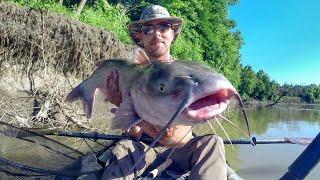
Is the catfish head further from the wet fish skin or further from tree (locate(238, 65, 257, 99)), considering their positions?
tree (locate(238, 65, 257, 99))

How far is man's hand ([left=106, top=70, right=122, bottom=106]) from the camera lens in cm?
362

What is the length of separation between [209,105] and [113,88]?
4.55 feet

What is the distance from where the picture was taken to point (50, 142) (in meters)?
5.31

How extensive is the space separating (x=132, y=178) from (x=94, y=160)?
4.05ft

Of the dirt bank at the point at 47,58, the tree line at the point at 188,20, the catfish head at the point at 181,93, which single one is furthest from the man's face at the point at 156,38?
the tree line at the point at 188,20

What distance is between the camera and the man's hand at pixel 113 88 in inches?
143

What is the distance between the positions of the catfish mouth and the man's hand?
3.89 ft

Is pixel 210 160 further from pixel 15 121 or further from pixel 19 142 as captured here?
pixel 15 121

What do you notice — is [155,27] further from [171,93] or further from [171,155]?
[171,93]

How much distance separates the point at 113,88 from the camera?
3.72 meters

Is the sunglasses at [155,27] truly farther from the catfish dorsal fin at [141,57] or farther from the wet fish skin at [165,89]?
the catfish dorsal fin at [141,57]

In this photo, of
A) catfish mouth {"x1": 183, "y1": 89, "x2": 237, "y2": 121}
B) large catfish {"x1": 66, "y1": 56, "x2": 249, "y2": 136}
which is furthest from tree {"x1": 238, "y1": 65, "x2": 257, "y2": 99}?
catfish mouth {"x1": 183, "y1": 89, "x2": 237, "y2": 121}

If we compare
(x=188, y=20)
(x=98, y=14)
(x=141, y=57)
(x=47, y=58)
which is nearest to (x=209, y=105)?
(x=141, y=57)

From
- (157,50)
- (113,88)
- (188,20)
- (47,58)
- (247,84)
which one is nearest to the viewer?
(113,88)
